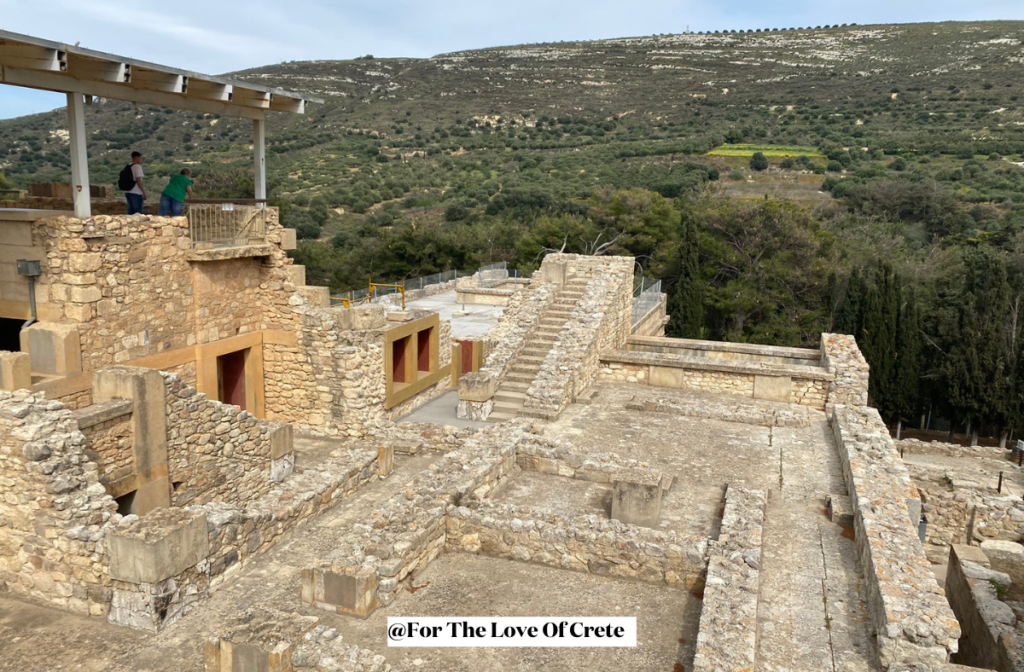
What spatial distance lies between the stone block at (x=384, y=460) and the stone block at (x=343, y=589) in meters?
4.06

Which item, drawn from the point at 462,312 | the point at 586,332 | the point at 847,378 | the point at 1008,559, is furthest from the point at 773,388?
the point at 462,312

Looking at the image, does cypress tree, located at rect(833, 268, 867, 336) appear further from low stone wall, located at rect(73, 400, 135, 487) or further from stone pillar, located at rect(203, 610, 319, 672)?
stone pillar, located at rect(203, 610, 319, 672)

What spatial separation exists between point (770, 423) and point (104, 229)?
11406 millimetres

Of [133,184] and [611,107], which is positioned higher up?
[611,107]

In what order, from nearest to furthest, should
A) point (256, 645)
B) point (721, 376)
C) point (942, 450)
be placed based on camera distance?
point (256, 645)
point (721, 376)
point (942, 450)

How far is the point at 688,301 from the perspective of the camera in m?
30.5

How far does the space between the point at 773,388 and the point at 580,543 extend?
28.9ft

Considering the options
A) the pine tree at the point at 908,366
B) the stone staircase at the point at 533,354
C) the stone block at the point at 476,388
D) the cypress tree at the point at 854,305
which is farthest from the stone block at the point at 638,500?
the cypress tree at the point at 854,305

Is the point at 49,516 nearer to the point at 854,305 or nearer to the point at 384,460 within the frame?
the point at 384,460

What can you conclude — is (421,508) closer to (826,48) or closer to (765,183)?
(765,183)

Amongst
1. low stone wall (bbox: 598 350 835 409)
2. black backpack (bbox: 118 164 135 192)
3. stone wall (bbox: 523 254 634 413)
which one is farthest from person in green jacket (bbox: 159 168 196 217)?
low stone wall (bbox: 598 350 835 409)

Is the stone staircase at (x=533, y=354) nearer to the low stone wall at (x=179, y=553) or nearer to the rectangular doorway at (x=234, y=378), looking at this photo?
the rectangular doorway at (x=234, y=378)

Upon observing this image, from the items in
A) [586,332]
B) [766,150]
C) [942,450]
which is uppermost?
[766,150]

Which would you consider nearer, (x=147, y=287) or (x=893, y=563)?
(x=893, y=563)
